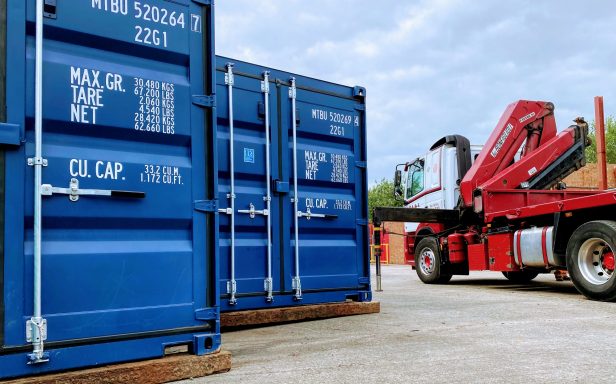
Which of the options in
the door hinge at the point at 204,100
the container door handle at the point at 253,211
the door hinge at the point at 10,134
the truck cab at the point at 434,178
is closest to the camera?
the door hinge at the point at 10,134

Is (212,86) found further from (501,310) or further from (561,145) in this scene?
(561,145)

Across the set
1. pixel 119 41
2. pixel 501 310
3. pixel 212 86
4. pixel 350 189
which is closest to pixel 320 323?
pixel 350 189

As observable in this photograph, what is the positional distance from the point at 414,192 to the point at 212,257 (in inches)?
409

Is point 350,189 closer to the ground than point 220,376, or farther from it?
farther from it

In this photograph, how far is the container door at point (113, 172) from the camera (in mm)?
3680

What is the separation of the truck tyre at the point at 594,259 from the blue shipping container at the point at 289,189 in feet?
11.4

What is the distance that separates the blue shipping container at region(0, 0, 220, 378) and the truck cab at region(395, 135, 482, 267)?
30.0 ft

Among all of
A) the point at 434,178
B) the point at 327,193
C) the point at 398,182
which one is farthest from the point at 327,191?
the point at 398,182

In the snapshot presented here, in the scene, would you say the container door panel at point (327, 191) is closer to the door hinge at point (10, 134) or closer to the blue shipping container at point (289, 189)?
the blue shipping container at point (289, 189)

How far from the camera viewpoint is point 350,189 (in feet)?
25.7

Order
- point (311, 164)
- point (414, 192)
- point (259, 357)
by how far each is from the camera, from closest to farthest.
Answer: point (259, 357) → point (311, 164) → point (414, 192)

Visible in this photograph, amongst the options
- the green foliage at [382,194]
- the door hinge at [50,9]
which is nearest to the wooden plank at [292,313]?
the door hinge at [50,9]

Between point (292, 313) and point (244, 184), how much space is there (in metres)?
1.65

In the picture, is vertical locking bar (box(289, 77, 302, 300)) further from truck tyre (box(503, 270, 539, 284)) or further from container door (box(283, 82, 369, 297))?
truck tyre (box(503, 270, 539, 284))
